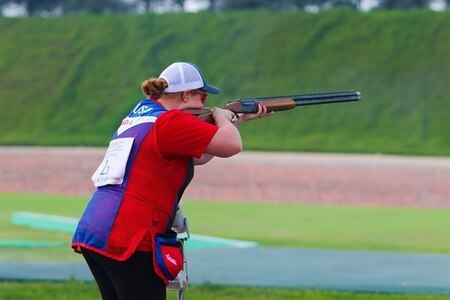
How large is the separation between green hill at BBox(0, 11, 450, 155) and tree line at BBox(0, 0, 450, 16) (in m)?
6.11

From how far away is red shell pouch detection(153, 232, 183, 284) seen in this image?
174 inches

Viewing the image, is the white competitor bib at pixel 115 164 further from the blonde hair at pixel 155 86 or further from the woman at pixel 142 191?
the blonde hair at pixel 155 86

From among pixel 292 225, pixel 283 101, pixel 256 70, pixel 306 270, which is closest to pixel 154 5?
pixel 256 70

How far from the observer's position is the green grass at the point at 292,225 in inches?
481

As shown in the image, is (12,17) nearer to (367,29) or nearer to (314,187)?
(367,29)

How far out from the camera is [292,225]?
14328 millimetres

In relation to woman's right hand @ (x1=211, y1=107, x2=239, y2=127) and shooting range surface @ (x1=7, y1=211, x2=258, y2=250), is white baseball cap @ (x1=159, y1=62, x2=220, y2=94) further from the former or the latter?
shooting range surface @ (x1=7, y1=211, x2=258, y2=250)

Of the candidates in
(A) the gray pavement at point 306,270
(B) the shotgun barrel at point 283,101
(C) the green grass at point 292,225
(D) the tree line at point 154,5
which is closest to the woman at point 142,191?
(B) the shotgun barrel at point 283,101

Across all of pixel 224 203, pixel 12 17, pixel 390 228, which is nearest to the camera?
pixel 390 228

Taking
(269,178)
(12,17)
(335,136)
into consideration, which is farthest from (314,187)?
(12,17)

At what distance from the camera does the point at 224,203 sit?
17.5m

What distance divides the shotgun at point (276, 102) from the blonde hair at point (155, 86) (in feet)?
0.53

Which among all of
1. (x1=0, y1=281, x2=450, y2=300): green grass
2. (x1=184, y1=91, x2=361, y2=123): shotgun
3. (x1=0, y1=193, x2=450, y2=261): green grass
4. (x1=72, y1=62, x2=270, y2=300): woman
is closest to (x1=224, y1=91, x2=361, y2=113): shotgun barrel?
(x1=184, y1=91, x2=361, y2=123): shotgun

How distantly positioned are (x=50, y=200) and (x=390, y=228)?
6244mm
